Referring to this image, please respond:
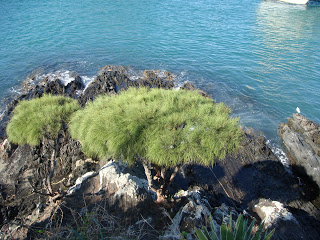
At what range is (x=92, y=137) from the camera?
6820 millimetres

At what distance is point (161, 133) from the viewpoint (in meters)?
6.55

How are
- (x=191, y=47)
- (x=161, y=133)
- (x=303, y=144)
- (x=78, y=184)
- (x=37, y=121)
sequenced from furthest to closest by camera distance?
(x=191, y=47)
(x=303, y=144)
(x=37, y=121)
(x=78, y=184)
(x=161, y=133)

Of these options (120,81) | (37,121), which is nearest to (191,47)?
(120,81)

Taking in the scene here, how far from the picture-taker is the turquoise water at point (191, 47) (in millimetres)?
19219

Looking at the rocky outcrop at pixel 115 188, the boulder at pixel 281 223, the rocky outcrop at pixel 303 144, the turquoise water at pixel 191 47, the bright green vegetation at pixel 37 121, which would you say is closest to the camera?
the boulder at pixel 281 223

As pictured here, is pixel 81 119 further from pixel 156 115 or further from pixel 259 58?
pixel 259 58

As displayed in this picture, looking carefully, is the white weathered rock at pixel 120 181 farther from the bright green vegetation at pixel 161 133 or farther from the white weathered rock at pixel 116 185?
the bright green vegetation at pixel 161 133

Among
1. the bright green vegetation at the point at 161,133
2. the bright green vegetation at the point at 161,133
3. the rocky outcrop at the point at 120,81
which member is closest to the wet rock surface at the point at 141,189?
→ the bright green vegetation at the point at 161,133

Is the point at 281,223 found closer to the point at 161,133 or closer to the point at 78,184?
the point at 161,133

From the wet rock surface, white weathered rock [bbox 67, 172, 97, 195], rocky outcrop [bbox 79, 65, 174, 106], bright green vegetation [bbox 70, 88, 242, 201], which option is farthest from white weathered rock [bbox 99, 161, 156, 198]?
rocky outcrop [bbox 79, 65, 174, 106]

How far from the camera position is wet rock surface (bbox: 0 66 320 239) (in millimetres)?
6234

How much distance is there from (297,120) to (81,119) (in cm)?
1365

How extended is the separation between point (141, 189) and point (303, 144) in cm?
1075

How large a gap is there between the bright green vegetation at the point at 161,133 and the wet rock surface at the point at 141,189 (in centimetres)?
121
